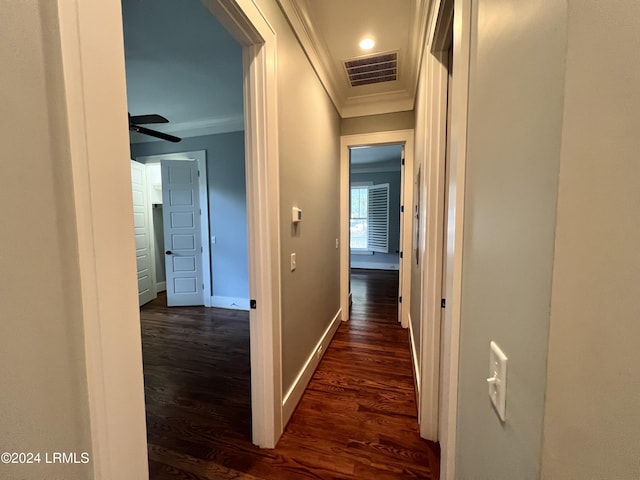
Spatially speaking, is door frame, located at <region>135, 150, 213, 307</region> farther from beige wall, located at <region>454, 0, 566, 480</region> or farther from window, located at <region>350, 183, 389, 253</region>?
window, located at <region>350, 183, 389, 253</region>

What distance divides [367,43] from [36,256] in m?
2.50

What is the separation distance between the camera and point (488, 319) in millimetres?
584

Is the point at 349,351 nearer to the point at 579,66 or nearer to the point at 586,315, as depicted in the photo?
the point at 586,315

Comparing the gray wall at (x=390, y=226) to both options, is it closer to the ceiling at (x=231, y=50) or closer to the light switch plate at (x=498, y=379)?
the ceiling at (x=231, y=50)

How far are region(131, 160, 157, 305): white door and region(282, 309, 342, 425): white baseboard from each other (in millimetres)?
3247

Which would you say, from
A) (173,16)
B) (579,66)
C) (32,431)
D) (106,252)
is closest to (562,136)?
(579,66)

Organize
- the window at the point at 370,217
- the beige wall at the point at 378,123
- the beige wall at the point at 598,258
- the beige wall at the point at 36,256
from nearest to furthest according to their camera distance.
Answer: the beige wall at the point at 598,258
the beige wall at the point at 36,256
the beige wall at the point at 378,123
the window at the point at 370,217

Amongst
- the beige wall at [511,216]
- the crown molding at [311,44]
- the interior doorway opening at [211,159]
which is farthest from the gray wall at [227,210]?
the beige wall at [511,216]

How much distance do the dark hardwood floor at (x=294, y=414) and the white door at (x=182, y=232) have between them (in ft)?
3.20

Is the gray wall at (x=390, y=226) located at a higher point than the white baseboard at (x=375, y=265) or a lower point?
higher

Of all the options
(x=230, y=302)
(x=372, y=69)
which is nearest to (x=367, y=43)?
(x=372, y=69)

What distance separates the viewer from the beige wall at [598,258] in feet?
0.93

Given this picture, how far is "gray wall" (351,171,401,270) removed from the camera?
6.66 m

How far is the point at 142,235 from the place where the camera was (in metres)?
4.14
